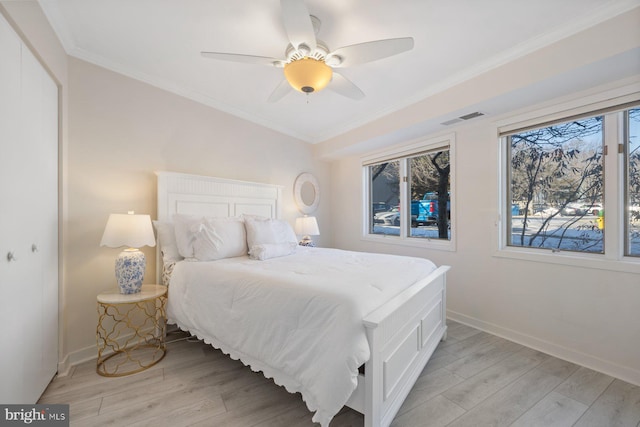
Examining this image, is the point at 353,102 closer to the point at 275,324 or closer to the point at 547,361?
the point at 275,324

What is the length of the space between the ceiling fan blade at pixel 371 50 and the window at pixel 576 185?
1741 mm

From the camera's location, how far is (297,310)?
1.44 m

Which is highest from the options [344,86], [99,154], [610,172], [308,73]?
[344,86]

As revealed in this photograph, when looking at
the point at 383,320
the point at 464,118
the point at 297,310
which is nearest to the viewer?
the point at 383,320

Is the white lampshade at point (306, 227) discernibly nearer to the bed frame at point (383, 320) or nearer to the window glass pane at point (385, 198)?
the bed frame at point (383, 320)

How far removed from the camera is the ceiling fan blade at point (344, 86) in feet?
6.72

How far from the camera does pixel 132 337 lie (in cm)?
241

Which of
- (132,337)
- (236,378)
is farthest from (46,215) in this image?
(236,378)

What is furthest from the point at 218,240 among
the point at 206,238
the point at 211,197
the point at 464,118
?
the point at 464,118

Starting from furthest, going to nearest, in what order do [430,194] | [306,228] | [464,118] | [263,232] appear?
[306,228]
[430,194]
[464,118]
[263,232]

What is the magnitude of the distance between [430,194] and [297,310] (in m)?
2.71

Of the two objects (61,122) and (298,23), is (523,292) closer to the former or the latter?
(298,23)

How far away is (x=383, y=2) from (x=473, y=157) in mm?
1918

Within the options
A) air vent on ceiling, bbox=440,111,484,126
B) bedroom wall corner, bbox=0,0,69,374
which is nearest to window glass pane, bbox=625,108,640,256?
air vent on ceiling, bbox=440,111,484,126
